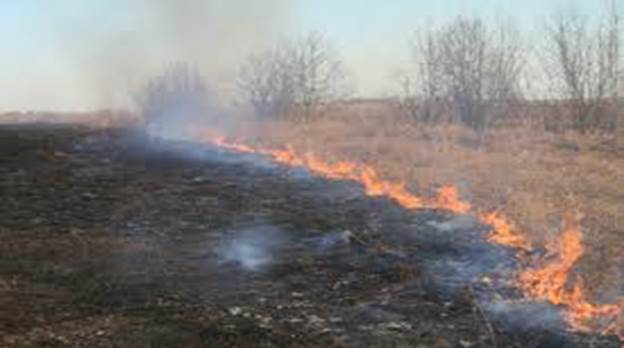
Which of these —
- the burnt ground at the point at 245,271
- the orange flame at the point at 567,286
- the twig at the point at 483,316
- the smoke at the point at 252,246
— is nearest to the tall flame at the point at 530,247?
the orange flame at the point at 567,286

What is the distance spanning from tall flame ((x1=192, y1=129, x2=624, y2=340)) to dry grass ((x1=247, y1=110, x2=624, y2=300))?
25cm

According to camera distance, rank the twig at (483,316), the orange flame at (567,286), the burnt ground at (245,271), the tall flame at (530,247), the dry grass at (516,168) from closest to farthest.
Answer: the twig at (483,316) → the burnt ground at (245,271) → the orange flame at (567,286) → the tall flame at (530,247) → the dry grass at (516,168)

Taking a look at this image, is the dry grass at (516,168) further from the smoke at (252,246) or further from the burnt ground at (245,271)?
the smoke at (252,246)

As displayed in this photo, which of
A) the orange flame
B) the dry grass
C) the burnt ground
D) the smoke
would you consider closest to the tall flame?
the orange flame

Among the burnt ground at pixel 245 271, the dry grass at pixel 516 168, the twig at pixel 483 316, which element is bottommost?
the twig at pixel 483 316

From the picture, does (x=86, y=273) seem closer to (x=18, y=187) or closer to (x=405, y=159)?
(x=18, y=187)

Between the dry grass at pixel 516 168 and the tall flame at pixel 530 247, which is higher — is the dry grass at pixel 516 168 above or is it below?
above

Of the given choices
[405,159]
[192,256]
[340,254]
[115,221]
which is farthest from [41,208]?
[405,159]

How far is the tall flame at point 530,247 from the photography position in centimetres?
1262

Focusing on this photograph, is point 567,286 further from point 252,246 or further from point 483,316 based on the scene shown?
point 252,246

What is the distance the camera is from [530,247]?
655 inches

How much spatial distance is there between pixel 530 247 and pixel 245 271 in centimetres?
490

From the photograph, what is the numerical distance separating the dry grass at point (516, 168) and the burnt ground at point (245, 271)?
4.72 ft

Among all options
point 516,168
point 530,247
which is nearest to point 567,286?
point 530,247
